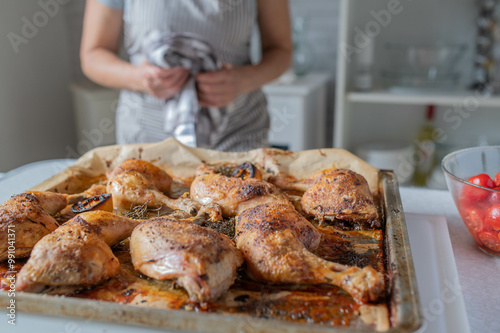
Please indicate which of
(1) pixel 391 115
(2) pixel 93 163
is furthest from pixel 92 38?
(1) pixel 391 115

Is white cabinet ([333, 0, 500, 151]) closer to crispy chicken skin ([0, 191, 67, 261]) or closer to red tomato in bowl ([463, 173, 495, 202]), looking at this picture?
red tomato in bowl ([463, 173, 495, 202])

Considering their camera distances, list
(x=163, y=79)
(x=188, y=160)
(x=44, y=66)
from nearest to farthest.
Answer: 1. (x=188, y=160)
2. (x=163, y=79)
3. (x=44, y=66)

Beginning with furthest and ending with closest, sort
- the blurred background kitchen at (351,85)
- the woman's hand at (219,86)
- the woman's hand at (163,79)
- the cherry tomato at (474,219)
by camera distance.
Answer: the blurred background kitchen at (351,85) < the woman's hand at (219,86) < the woman's hand at (163,79) < the cherry tomato at (474,219)

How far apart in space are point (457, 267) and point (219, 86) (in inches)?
40.7

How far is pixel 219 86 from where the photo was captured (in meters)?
1.66

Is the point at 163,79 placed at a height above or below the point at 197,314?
above

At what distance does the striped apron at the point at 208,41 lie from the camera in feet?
5.91

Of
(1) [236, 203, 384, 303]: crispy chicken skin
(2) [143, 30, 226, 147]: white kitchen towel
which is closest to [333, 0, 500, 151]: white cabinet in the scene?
(2) [143, 30, 226, 147]: white kitchen towel

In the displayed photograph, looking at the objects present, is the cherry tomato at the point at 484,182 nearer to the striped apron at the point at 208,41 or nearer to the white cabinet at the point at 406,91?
the striped apron at the point at 208,41

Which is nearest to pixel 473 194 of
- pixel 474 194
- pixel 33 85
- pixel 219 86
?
pixel 474 194

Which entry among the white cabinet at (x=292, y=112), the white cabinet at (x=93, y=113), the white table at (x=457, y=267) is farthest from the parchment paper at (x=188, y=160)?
the white cabinet at (x=93, y=113)

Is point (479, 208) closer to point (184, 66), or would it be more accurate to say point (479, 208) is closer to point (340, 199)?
point (340, 199)

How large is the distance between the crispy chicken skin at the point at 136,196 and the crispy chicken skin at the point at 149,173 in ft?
0.21

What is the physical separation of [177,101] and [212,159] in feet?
1.03
